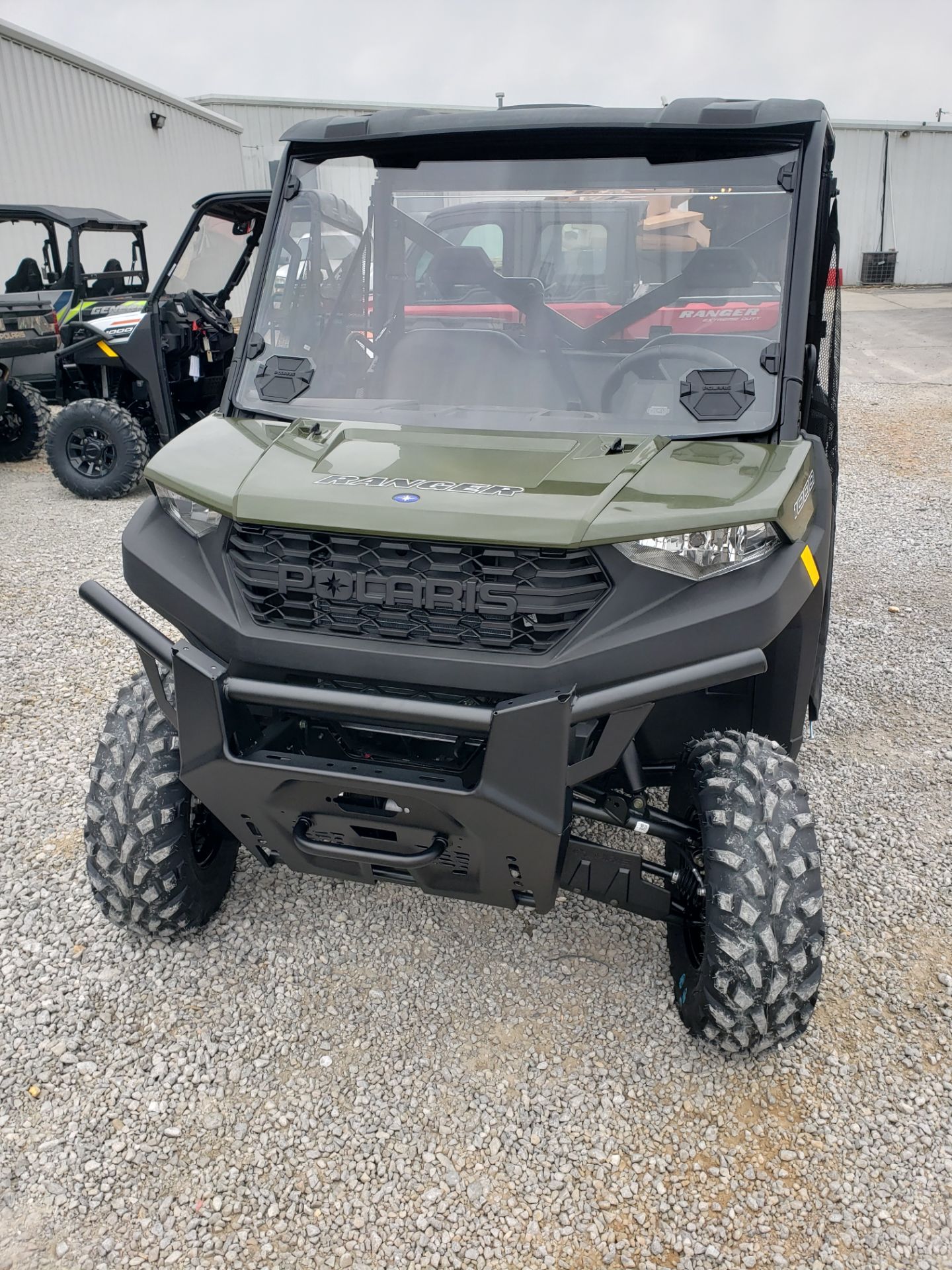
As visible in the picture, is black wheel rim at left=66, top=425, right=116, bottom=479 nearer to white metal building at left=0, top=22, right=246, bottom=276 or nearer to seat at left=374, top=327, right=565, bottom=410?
seat at left=374, top=327, right=565, bottom=410

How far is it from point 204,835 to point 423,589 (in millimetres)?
1169

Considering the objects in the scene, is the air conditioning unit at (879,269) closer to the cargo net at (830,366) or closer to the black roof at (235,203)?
the black roof at (235,203)

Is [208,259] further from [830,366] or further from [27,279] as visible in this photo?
[830,366]

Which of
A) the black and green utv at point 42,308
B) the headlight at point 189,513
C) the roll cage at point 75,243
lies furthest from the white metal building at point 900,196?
the headlight at point 189,513

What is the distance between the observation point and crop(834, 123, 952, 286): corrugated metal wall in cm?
2631

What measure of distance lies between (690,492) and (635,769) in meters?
0.73

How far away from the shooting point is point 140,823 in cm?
256

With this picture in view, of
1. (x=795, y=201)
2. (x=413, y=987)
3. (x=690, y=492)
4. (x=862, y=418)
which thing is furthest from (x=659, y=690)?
(x=862, y=418)

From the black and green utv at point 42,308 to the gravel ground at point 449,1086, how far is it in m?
6.49

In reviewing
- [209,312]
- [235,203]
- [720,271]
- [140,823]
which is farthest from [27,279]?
[720,271]

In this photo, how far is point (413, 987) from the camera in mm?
2715

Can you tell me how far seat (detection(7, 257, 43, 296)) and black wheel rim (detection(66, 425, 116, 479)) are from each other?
9.37ft

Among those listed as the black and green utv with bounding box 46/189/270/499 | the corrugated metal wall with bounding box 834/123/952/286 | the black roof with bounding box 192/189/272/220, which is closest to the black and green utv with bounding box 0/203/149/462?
the black and green utv with bounding box 46/189/270/499

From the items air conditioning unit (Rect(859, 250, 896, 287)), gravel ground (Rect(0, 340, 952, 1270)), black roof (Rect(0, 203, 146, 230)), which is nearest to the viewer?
gravel ground (Rect(0, 340, 952, 1270))
